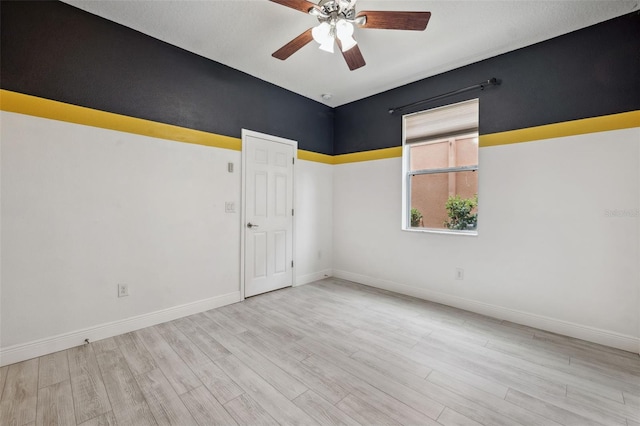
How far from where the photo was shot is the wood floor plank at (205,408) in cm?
154

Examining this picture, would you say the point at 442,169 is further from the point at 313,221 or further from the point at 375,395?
the point at 375,395

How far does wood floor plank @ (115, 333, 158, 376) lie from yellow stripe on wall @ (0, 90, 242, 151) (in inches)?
77.4

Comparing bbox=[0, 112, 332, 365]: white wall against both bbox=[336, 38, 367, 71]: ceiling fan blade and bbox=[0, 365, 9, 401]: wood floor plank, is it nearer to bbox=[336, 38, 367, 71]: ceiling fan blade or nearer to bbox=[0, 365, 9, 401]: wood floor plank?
bbox=[0, 365, 9, 401]: wood floor plank

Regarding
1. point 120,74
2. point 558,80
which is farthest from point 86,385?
point 558,80

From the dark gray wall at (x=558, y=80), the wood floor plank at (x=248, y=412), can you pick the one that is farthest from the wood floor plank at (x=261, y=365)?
the dark gray wall at (x=558, y=80)

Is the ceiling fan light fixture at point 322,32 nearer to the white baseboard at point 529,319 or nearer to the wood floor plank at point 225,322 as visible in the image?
the wood floor plank at point 225,322

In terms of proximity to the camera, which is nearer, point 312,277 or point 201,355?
point 201,355

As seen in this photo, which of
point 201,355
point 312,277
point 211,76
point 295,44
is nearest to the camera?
point 201,355

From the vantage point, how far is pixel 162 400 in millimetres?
1705

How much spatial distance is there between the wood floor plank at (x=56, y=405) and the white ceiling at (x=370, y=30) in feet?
10.0

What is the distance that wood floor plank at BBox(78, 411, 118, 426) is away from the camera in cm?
152

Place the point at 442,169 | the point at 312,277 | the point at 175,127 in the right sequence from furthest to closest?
the point at 312,277 < the point at 442,169 < the point at 175,127

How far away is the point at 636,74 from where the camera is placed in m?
2.31

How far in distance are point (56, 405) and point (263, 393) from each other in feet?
4.18
